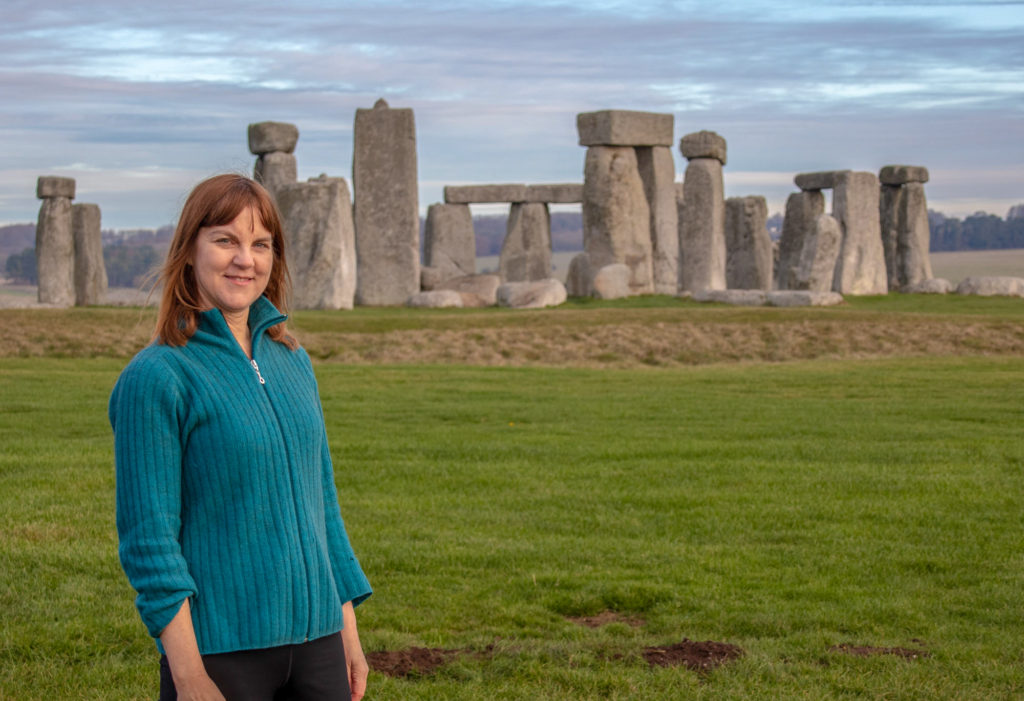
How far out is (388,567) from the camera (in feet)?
20.2

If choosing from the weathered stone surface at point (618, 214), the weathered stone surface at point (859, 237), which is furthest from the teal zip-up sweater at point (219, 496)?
the weathered stone surface at point (859, 237)

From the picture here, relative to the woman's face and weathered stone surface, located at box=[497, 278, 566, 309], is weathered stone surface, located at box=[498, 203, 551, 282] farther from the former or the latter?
the woman's face

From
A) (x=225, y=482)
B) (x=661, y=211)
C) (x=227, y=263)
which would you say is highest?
(x=661, y=211)

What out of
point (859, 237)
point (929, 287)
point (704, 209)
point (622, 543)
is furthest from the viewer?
point (929, 287)

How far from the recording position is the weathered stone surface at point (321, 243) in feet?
73.7

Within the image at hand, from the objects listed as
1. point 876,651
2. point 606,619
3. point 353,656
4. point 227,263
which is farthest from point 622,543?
point 227,263

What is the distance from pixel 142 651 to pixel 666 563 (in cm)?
268

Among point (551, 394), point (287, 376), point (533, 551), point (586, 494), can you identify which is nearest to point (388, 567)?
point (533, 551)

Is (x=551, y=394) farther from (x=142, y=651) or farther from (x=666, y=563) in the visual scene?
(x=142, y=651)

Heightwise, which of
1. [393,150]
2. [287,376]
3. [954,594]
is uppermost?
[393,150]

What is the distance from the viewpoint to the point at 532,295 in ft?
77.8

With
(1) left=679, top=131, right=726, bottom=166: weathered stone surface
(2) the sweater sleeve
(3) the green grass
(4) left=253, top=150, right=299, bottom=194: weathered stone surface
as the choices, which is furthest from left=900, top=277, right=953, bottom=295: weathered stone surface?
(2) the sweater sleeve

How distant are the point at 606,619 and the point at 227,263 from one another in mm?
3194

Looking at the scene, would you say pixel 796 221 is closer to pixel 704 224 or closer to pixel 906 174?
pixel 906 174
